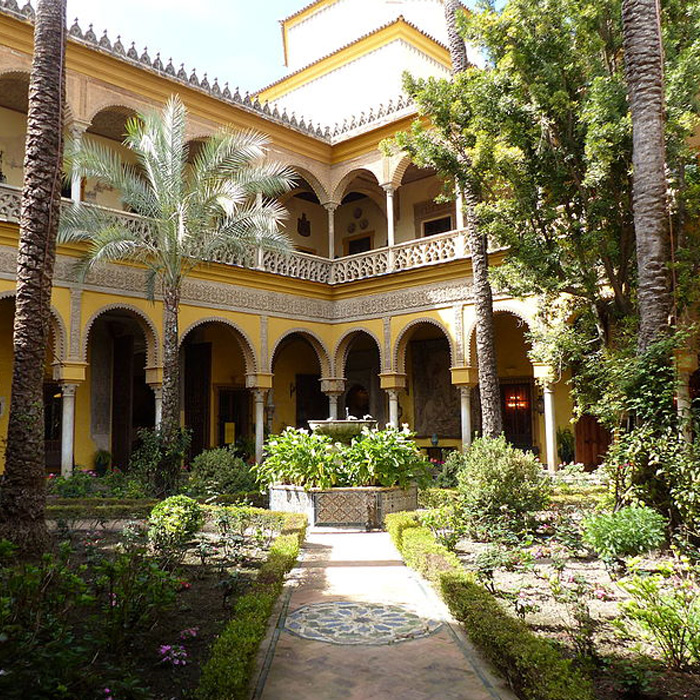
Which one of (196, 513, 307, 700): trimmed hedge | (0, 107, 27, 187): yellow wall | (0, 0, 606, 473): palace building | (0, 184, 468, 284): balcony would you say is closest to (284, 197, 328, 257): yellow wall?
(0, 0, 606, 473): palace building

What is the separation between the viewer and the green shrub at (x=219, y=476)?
36.9ft

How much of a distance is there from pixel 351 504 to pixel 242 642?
5759mm

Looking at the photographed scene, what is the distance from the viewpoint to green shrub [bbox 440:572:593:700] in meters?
3.17

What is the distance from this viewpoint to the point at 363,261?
56.3 ft

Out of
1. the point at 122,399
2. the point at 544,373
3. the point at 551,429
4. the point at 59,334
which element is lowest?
the point at 551,429

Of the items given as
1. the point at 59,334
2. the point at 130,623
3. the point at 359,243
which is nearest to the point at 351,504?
the point at 130,623

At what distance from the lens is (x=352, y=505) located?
31.0ft

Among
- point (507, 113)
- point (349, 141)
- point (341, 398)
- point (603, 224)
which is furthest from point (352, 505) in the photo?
point (349, 141)

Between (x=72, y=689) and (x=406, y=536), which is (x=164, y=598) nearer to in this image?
(x=72, y=689)

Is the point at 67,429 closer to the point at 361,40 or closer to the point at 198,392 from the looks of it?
the point at 198,392

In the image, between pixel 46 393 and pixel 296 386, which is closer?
pixel 46 393

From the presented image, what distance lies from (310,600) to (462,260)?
1071 cm

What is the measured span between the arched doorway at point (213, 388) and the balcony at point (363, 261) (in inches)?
120

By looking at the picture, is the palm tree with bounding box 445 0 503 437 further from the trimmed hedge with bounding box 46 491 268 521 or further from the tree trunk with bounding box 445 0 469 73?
the trimmed hedge with bounding box 46 491 268 521
